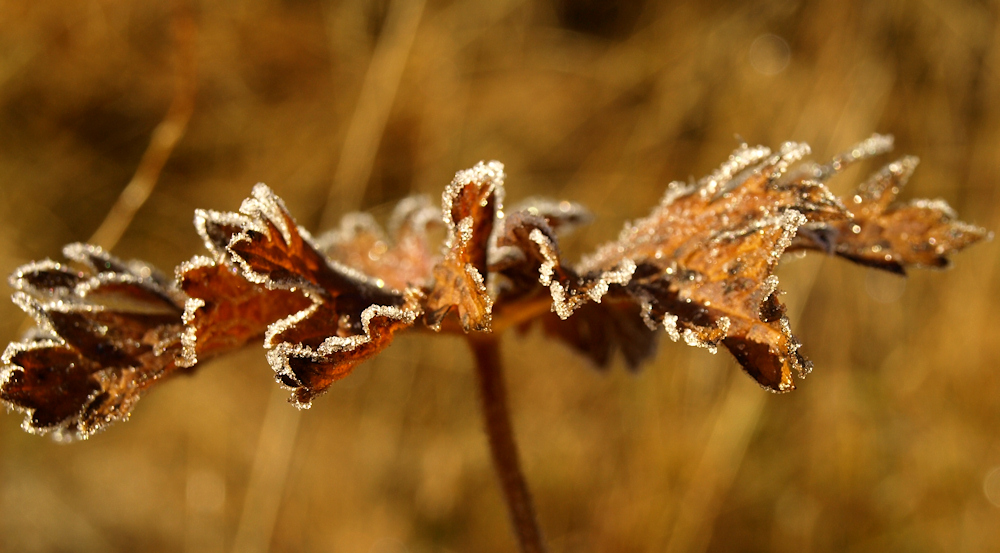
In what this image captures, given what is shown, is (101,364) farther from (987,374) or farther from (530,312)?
(987,374)

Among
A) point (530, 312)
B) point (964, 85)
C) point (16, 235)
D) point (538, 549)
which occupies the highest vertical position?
point (964, 85)

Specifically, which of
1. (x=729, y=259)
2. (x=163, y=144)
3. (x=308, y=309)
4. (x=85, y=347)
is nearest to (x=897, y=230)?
(x=729, y=259)

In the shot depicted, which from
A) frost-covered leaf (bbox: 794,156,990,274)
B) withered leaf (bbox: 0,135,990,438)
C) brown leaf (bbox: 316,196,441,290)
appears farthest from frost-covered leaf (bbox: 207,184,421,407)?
frost-covered leaf (bbox: 794,156,990,274)

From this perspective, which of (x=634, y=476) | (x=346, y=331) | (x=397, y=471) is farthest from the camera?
(x=397, y=471)

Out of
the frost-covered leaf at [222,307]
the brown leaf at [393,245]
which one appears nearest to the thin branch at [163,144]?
the brown leaf at [393,245]

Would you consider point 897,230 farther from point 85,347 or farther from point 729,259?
point 85,347

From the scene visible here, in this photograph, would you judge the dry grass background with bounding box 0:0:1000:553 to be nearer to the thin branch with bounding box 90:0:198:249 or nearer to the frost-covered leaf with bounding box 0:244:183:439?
the thin branch with bounding box 90:0:198:249

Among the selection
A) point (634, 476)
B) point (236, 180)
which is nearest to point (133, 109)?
point (236, 180)

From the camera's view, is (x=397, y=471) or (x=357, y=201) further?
(x=397, y=471)
